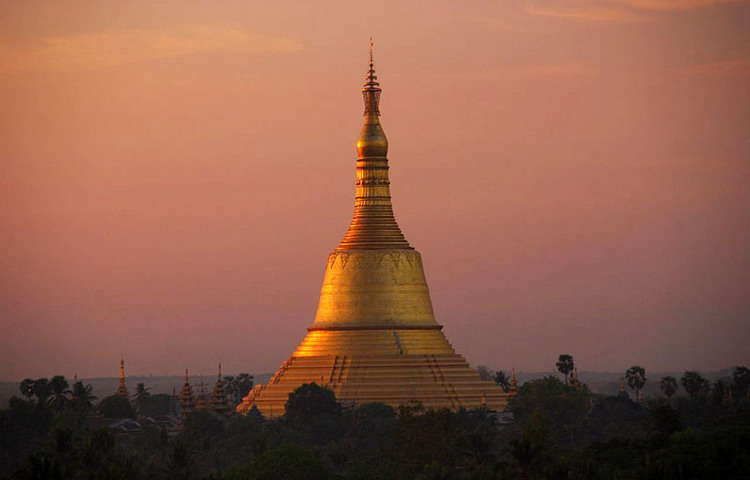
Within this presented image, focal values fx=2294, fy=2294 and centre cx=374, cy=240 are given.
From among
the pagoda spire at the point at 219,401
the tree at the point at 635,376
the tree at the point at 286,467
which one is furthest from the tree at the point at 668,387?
the tree at the point at 286,467

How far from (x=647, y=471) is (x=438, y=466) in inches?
299

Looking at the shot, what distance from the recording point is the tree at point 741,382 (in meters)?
128

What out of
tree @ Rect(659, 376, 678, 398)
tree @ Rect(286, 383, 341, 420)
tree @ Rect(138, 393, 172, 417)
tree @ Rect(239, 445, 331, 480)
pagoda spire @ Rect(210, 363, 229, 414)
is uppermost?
tree @ Rect(659, 376, 678, 398)

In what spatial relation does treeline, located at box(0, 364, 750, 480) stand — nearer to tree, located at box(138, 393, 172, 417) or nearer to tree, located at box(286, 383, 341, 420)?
tree, located at box(286, 383, 341, 420)

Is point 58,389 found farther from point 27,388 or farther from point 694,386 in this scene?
point 694,386

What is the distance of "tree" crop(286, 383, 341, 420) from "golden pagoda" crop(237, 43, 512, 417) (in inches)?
53.6

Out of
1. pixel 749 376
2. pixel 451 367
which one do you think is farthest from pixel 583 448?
pixel 749 376

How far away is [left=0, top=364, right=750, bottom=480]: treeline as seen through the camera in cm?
7475

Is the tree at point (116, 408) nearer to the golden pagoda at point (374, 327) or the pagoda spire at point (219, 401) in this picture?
the pagoda spire at point (219, 401)

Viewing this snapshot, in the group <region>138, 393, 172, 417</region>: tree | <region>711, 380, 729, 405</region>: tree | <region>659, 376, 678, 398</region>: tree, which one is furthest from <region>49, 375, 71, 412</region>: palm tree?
<region>659, 376, 678, 398</region>: tree

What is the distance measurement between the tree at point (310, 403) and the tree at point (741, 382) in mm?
33777

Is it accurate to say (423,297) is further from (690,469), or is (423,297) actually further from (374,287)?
(690,469)

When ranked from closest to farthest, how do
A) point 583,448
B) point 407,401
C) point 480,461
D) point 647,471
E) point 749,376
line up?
point 647,471 → point 480,461 → point 583,448 → point 407,401 → point 749,376

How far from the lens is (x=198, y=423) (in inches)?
3952
